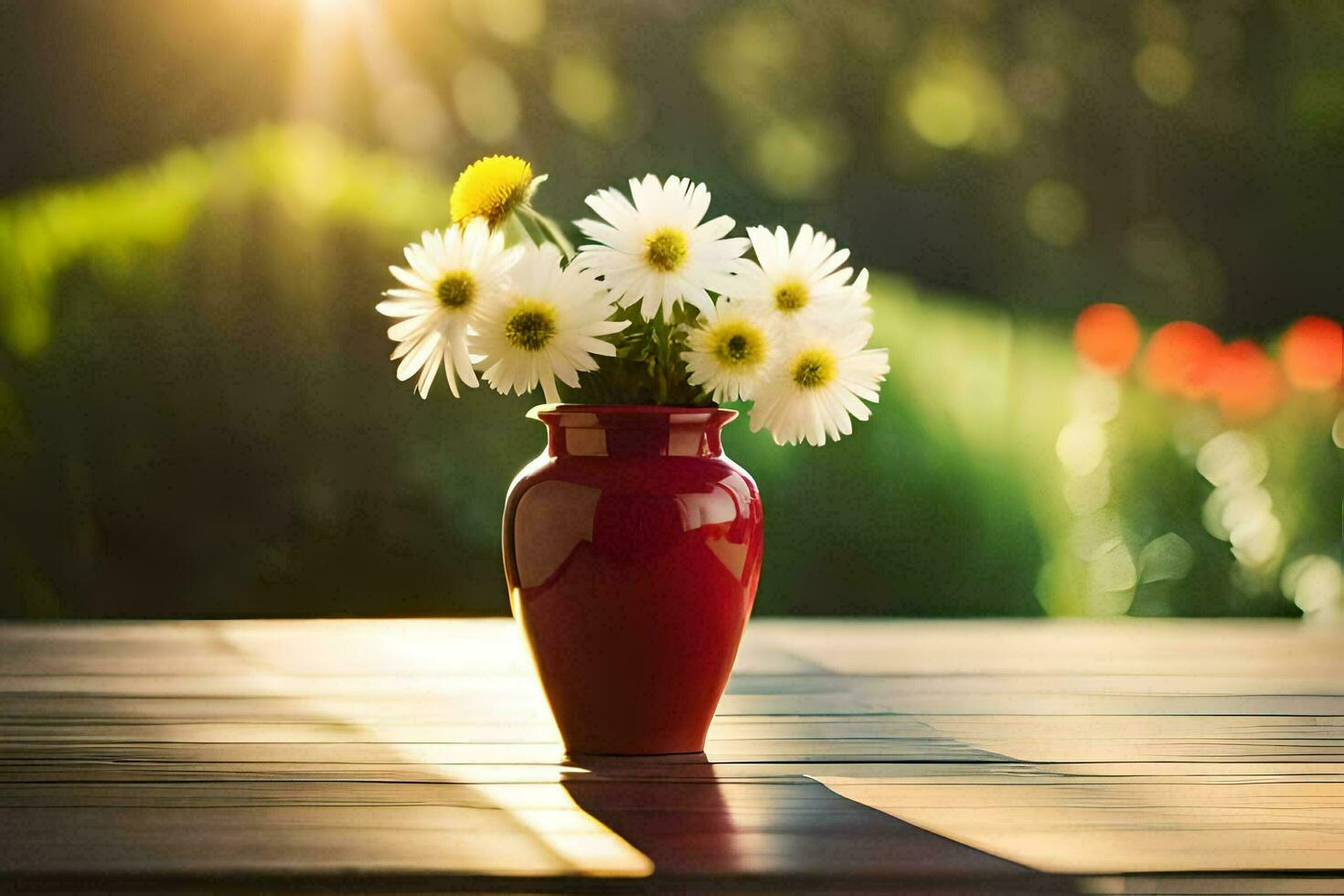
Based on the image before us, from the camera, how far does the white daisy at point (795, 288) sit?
117 cm

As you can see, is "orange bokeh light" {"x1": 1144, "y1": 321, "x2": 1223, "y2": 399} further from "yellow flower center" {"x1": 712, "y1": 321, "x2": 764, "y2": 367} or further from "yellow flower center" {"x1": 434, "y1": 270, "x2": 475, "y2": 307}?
"yellow flower center" {"x1": 434, "y1": 270, "x2": 475, "y2": 307}

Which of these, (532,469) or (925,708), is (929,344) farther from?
(532,469)

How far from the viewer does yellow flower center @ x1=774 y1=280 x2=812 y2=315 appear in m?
1.17

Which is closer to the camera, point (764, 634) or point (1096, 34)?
point (764, 634)

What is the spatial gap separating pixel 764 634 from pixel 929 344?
0.82 metres

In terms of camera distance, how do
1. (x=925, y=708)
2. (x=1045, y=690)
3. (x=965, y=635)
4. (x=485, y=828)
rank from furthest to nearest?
(x=965, y=635) < (x=1045, y=690) < (x=925, y=708) < (x=485, y=828)

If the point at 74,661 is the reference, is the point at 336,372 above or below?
above

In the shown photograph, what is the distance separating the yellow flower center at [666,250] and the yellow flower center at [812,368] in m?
0.14

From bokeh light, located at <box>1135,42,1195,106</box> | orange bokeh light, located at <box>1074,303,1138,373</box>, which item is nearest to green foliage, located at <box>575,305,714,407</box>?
orange bokeh light, located at <box>1074,303,1138,373</box>

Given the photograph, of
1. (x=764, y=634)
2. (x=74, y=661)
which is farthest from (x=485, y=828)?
(x=764, y=634)

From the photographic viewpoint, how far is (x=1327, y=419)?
271 centimetres

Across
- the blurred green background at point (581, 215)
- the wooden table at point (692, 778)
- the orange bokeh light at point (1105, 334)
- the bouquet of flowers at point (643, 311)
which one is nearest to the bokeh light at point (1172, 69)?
the blurred green background at point (581, 215)

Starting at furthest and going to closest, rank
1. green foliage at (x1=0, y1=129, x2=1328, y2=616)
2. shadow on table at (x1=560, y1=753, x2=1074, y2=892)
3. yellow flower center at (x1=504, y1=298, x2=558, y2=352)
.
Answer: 1. green foliage at (x1=0, y1=129, x2=1328, y2=616)
2. yellow flower center at (x1=504, y1=298, x2=558, y2=352)
3. shadow on table at (x1=560, y1=753, x2=1074, y2=892)

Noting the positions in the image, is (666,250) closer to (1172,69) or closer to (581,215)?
(581,215)
